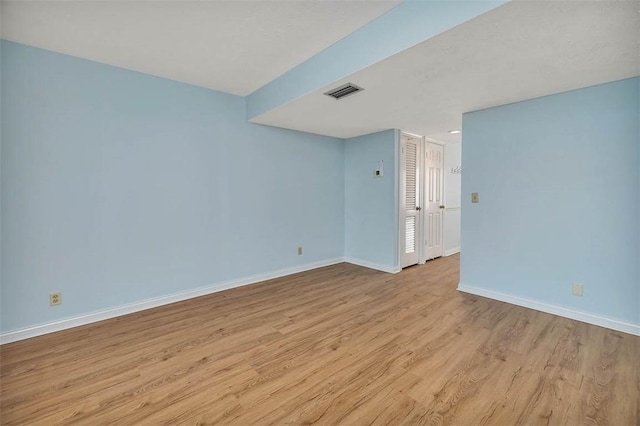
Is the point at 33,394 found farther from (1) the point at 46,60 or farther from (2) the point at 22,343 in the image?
(1) the point at 46,60

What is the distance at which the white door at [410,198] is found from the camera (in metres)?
4.43

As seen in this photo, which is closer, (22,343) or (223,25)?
(223,25)

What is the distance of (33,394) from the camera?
171 centimetres

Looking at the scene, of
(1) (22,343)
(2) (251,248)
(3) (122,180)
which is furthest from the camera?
(2) (251,248)

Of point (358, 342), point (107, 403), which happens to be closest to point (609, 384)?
point (358, 342)

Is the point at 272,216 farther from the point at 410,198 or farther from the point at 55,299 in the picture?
the point at 55,299

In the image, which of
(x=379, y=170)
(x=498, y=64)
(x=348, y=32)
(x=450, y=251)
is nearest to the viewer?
(x=498, y=64)

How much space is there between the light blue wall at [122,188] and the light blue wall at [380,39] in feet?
3.82

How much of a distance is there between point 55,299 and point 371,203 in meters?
4.03

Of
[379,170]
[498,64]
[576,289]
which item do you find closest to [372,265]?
[379,170]

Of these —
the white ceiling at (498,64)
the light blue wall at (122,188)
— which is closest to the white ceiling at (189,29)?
the light blue wall at (122,188)

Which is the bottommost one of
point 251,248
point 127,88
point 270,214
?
point 251,248

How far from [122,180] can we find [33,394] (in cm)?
186

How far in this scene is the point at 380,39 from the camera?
79.9 inches
